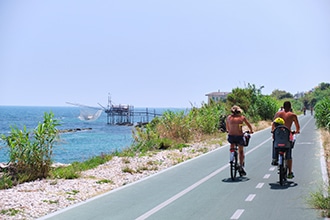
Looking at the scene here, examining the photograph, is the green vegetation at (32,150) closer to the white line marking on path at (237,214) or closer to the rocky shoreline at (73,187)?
the rocky shoreline at (73,187)

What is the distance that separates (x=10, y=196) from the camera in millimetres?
11141

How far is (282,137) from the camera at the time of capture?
1315cm

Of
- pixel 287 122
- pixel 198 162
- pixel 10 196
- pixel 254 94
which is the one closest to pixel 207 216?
pixel 10 196

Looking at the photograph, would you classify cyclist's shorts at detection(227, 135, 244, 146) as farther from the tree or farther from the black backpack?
the tree

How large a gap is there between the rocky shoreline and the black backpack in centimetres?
396

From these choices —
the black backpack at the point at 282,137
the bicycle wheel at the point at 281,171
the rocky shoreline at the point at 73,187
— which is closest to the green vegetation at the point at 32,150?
the rocky shoreline at the point at 73,187

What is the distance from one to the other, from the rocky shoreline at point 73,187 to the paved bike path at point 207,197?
1.59 ft

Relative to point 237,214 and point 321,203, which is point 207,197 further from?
point 321,203

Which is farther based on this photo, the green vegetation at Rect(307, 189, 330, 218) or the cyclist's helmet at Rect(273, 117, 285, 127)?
the cyclist's helmet at Rect(273, 117, 285, 127)

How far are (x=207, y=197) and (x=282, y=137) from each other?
2893mm

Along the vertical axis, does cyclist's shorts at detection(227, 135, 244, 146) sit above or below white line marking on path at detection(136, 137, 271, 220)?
above

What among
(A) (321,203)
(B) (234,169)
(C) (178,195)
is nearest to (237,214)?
(A) (321,203)

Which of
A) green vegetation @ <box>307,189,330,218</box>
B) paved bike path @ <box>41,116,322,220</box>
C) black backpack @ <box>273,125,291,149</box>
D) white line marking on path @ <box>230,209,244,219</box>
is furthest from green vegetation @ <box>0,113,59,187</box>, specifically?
green vegetation @ <box>307,189,330,218</box>

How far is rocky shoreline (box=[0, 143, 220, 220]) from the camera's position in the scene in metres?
10.1
